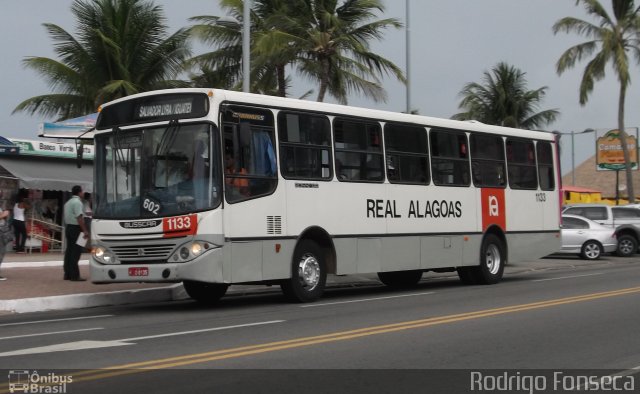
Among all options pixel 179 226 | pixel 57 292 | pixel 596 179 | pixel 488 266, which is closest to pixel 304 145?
pixel 179 226

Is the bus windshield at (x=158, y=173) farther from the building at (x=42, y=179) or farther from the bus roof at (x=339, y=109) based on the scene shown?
the building at (x=42, y=179)

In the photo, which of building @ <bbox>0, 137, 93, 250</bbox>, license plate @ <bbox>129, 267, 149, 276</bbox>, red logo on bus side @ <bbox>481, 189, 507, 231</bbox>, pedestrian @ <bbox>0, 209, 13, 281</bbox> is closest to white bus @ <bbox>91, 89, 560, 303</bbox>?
license plate @ <bbox>129, 267, 149, 276</bbox>

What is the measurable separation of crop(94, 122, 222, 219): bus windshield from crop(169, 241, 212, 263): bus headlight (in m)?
0.49

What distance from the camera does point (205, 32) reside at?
26469mm

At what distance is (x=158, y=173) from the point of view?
1300cm

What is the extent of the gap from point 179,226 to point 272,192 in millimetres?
1602

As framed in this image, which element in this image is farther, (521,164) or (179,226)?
(521,164)

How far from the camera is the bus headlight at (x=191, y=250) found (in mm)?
12703

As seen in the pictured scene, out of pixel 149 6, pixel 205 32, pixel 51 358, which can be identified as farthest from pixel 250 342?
pixel 149 6

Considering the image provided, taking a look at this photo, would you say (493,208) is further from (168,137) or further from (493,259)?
(168,137)

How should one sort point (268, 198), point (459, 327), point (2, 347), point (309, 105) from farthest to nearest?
point (309, 105)
point (268, 198)
point (459, 327)
point (2, 347)

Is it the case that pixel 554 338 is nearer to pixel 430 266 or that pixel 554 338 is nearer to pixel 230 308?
pixel 230 308

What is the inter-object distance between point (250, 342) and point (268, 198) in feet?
13.6

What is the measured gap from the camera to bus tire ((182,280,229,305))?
49.4 ft
